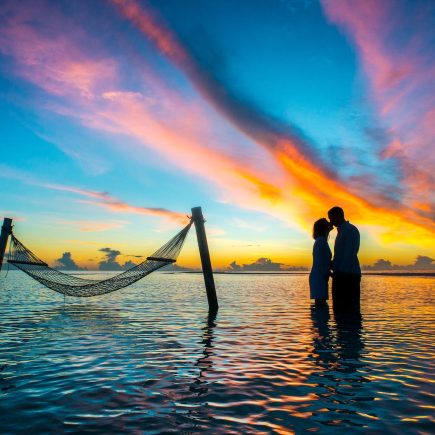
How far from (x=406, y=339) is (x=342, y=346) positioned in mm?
2502

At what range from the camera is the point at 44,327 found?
42.2ft

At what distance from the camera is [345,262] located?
416 inches

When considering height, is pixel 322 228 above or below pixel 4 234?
above

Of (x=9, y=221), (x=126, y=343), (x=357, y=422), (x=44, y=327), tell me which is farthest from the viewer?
(x=9, y=221)

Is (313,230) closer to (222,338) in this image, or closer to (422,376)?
(222,338)

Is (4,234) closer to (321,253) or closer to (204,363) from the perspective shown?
(204,363)

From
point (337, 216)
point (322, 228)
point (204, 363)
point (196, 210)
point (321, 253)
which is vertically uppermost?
point (196, 210)

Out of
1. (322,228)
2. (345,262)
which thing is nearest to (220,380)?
(345,262)

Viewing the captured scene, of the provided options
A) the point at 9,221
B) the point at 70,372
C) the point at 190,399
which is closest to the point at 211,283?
the point at 9,221

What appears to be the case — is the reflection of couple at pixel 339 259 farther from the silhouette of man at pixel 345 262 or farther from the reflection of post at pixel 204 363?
the reflection of post at pixel 204 363

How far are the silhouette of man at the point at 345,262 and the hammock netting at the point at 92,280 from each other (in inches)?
267

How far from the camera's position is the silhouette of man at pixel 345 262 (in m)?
10.4

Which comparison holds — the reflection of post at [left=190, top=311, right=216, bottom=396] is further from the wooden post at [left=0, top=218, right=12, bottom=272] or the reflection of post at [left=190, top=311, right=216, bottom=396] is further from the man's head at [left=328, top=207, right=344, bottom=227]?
the wooden post at [left=0, top=218, right=12, bottom=272]

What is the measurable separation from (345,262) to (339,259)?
0.66 feet
